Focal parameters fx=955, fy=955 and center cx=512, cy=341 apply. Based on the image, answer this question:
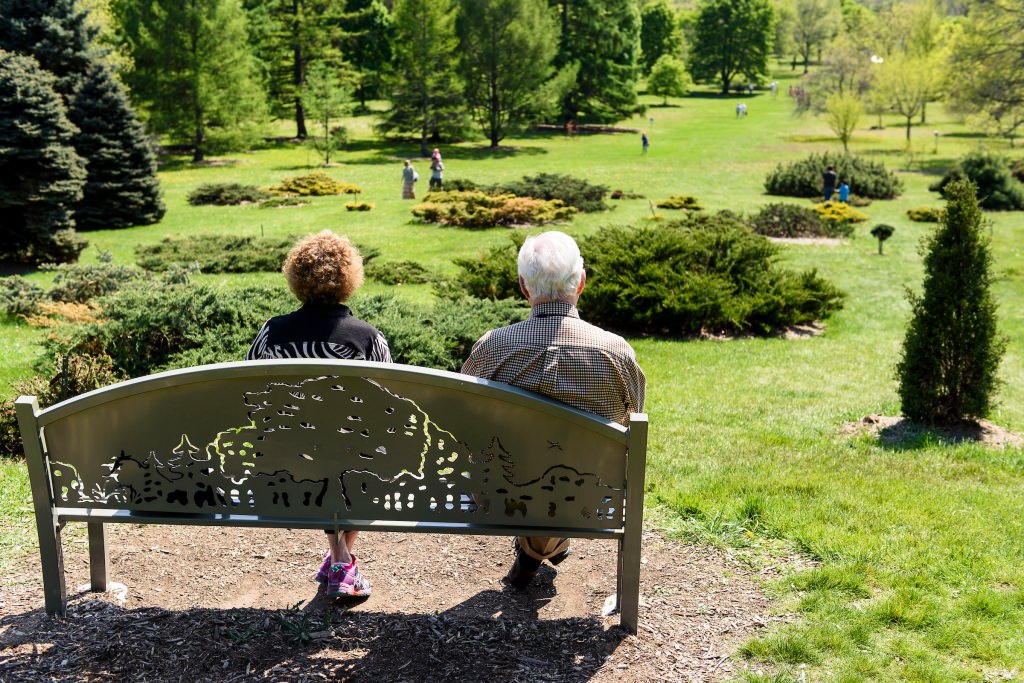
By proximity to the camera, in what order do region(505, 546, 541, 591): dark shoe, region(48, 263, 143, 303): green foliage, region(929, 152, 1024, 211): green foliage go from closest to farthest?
1. region(505, 546, 541, 591): dark shoe
2. region(48, 263, 143, 303): green foliage
3. region(929, 152, 1024, 211): green foliage

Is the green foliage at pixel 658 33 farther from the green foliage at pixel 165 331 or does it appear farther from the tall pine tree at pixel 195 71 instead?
the green foliage at pixel 165 331

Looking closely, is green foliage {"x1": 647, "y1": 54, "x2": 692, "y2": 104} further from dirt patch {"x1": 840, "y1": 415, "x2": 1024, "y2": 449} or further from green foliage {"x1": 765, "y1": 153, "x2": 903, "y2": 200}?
dirt patch {"x1": 840, "y1": 415, "x2": 1024, "y2": 449}

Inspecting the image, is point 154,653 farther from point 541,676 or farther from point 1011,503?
point 1011,503

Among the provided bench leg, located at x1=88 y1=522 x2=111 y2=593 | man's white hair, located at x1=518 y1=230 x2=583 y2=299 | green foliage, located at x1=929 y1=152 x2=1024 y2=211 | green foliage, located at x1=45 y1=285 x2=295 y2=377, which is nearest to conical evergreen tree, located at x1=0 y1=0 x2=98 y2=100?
green foliage, located at x1=45 y1=285 x2=295 y2=377

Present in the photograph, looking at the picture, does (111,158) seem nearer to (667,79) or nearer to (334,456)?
(334,456)

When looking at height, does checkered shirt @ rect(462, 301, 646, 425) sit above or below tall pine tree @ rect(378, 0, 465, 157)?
below

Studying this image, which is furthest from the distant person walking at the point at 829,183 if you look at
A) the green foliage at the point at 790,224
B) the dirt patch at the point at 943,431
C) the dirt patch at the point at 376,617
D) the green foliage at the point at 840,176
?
the dirt patch at the point at 376,617

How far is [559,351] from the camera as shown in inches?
153

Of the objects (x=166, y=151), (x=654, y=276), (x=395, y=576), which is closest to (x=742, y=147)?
(x=166, y=151)

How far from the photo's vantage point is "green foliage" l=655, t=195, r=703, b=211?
2723cm

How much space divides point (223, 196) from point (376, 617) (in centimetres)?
2590

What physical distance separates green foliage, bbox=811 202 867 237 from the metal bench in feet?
70.8

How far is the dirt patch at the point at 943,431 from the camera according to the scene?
7.17 m

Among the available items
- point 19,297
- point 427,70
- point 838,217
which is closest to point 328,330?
point 19,297
